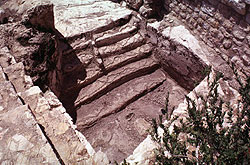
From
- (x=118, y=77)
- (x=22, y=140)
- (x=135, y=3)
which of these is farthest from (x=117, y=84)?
(x=22, y=140)

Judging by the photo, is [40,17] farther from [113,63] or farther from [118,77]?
[118,77]

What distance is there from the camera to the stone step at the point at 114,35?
4.58 metres

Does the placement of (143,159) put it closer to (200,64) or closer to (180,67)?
(200,64)

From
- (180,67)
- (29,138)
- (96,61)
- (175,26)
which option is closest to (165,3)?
(175,26)

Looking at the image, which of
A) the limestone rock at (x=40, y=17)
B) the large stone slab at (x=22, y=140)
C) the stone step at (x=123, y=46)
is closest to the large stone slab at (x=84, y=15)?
the stone step at (x=123, y=46)

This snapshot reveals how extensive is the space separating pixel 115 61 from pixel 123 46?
1.18 ft

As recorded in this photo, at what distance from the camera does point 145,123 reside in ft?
13.5

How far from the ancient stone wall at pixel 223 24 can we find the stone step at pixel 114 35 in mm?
1057

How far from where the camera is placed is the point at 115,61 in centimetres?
459

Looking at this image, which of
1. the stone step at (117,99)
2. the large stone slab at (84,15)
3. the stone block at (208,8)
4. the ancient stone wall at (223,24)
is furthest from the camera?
the large stone slab at (84,15)

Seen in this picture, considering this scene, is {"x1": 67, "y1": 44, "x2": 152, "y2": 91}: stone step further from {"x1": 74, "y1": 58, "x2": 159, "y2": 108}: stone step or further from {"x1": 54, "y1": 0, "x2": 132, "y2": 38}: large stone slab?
{"x1": 54, "y1": 0, "x2": 132, "y2": 38}: large stone slab

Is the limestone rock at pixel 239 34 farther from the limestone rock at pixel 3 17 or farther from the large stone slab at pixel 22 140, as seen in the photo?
the limestone rock at pixel 3 17

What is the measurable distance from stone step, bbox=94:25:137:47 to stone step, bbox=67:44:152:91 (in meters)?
0.31

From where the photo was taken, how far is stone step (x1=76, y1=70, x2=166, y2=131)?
4129mm
